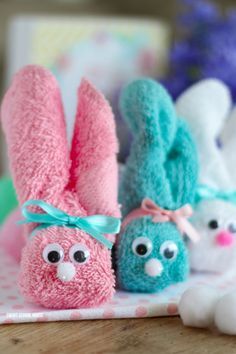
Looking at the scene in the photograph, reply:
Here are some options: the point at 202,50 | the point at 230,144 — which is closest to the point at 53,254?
the point at 230,144

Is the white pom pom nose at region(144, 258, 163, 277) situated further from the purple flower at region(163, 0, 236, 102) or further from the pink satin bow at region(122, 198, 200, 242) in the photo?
the purple flower at region(163, 0, 236, 102)

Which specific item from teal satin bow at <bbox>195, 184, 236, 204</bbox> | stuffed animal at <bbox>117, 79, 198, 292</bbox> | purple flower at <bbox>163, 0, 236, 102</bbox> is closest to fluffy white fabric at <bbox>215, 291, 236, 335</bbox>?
stuffed animal at <bbox>117, 79, 198, 292</bbox>

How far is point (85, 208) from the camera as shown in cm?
78

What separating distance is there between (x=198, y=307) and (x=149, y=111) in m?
0.23

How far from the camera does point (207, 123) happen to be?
92cm

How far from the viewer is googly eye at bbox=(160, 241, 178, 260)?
782 mm

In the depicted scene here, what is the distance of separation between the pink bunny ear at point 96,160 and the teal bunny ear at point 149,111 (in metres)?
0.05

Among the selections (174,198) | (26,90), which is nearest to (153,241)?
(174,198)

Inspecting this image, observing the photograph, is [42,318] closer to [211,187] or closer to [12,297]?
[12,297]

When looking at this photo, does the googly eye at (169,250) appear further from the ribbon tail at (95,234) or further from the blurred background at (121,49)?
the blurred background at (121,49)

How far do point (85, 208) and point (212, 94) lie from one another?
0.88 feet

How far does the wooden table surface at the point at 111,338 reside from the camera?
669 millimetres

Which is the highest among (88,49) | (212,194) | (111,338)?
(88,49)

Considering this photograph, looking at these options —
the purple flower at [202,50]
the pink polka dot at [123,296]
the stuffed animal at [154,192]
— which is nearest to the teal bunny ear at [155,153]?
the stuffed animal at [154,192]
